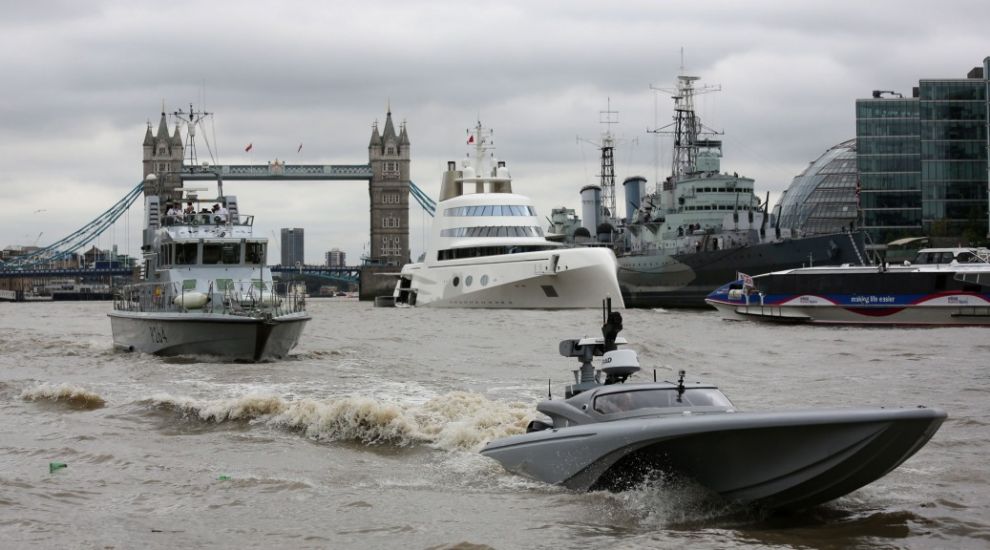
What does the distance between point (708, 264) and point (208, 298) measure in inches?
1689

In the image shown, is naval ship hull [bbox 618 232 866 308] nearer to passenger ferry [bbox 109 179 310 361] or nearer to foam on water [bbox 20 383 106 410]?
passenger ferry [bbox 109 179 310 361]

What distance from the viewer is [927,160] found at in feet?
300

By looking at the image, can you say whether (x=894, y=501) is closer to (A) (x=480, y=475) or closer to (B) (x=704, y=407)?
(B) (x=704, y=407)

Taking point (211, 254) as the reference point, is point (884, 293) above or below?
below

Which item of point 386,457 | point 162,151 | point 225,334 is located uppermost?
point 162,151

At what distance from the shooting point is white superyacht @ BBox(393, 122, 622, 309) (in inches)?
2318

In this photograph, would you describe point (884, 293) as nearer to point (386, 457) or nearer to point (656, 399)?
point (386, 457)

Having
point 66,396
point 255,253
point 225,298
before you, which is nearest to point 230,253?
point 255,253

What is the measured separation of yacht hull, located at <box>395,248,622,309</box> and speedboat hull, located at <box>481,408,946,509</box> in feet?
153

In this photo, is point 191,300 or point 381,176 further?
point 381,176

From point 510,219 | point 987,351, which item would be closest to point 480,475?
point 987,351

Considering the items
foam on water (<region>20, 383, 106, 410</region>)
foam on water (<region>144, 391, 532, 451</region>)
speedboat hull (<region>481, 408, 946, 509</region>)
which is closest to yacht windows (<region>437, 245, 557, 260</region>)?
foam on water (<region>20, 383, 106, 410</region>)

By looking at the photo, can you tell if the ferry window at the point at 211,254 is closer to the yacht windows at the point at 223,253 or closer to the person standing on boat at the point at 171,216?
the yacht windows at the point at 223,253

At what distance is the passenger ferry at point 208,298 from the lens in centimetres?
2739
